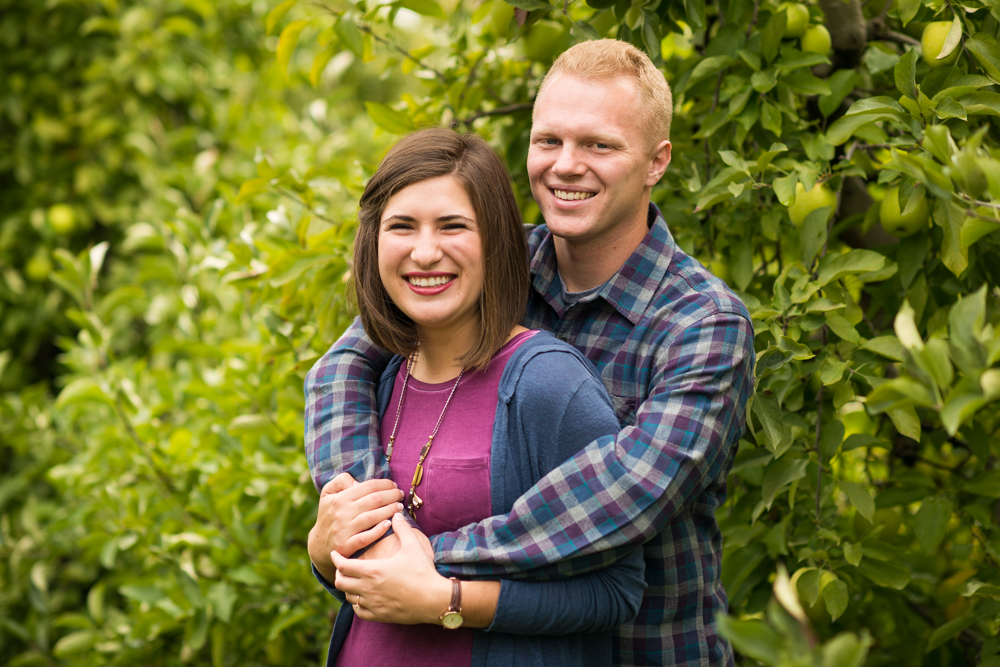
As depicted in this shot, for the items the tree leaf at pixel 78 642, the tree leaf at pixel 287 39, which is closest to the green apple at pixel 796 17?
the tree leaf at pixel 287 39

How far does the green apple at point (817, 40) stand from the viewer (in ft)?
5.96

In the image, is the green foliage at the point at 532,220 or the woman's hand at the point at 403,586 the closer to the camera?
the woman's hand at the point at 403,586

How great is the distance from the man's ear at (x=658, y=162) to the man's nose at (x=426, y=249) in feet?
1.57

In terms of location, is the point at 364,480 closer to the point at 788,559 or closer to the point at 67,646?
the point at 788,559

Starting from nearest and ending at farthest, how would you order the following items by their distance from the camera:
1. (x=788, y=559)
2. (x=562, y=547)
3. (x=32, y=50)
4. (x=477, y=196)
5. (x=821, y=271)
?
(x=562, y=547) < (x=477, y=196) < (x=821, y=271) < (x=788, y=559) < (x=32, y=50)

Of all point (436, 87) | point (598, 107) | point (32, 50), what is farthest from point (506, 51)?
point (32, 50)

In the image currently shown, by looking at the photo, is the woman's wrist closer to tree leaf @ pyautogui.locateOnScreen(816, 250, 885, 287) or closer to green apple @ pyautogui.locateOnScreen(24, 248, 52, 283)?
tree leaf @ pyautogui.locateOnScreen(816, 250, 885, 287)

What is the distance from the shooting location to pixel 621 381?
146cm

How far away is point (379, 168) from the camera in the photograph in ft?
4.55

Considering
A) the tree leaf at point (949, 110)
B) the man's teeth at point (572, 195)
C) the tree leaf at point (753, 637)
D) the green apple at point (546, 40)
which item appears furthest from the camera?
the green apple at point (546, 40)

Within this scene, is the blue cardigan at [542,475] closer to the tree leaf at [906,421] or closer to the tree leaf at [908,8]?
the tree leaf at [906,421]

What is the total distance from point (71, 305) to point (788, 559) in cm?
320

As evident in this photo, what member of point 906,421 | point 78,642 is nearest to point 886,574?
point 906,421

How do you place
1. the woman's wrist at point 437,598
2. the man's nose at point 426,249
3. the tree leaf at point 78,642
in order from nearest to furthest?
the woman's wrist at point 437,598
the man's nose at point 426,249
the tree leaf at point 78,642
